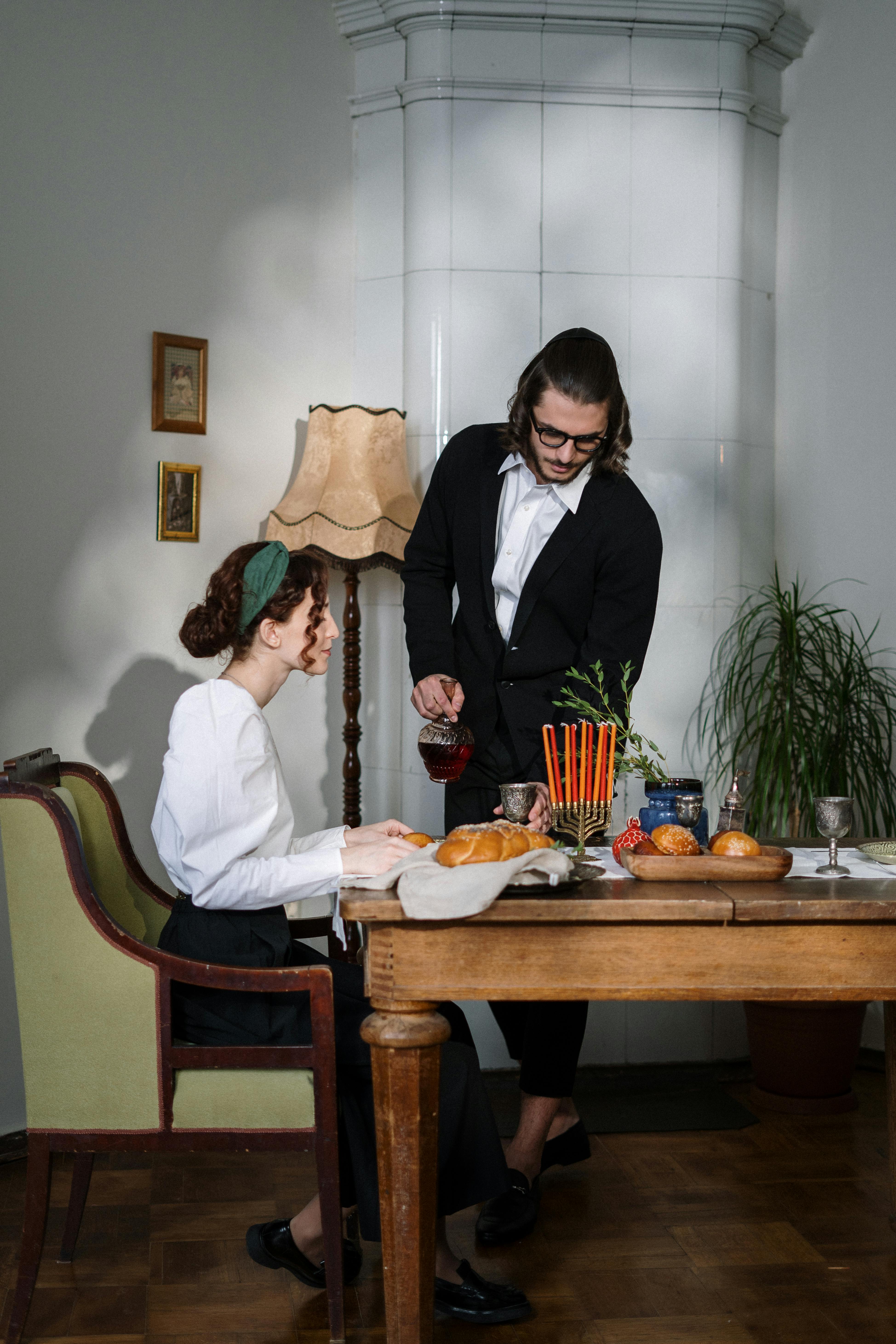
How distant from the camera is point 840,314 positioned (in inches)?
147

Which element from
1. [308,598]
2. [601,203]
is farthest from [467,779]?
[601,203]

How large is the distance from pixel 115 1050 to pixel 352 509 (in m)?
1.74

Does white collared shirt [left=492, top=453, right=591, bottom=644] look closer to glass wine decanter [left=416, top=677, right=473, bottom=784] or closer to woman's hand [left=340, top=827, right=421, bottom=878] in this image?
glass wine decanter [left=416, top=677, right=473, bottom=784]

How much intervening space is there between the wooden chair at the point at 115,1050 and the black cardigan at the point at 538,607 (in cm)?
91

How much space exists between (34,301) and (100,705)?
105 cm

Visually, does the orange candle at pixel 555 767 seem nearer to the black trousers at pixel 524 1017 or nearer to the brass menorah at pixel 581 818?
the brass menorah at pixel 581 818

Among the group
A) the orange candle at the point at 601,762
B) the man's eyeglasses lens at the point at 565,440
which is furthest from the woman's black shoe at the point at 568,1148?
the man's eyeglasses lens at the point at 565,440

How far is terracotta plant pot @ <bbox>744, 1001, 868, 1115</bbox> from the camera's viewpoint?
328 cm

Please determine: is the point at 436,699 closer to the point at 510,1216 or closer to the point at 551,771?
the point at 551,771

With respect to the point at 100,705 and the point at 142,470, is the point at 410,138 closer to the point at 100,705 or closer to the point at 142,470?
the point at 142,470

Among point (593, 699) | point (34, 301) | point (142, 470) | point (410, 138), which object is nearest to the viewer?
point (593, 699)

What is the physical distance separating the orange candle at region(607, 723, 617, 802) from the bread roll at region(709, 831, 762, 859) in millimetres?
244

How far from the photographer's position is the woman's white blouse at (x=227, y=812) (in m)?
2.06

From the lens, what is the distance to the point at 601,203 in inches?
143
